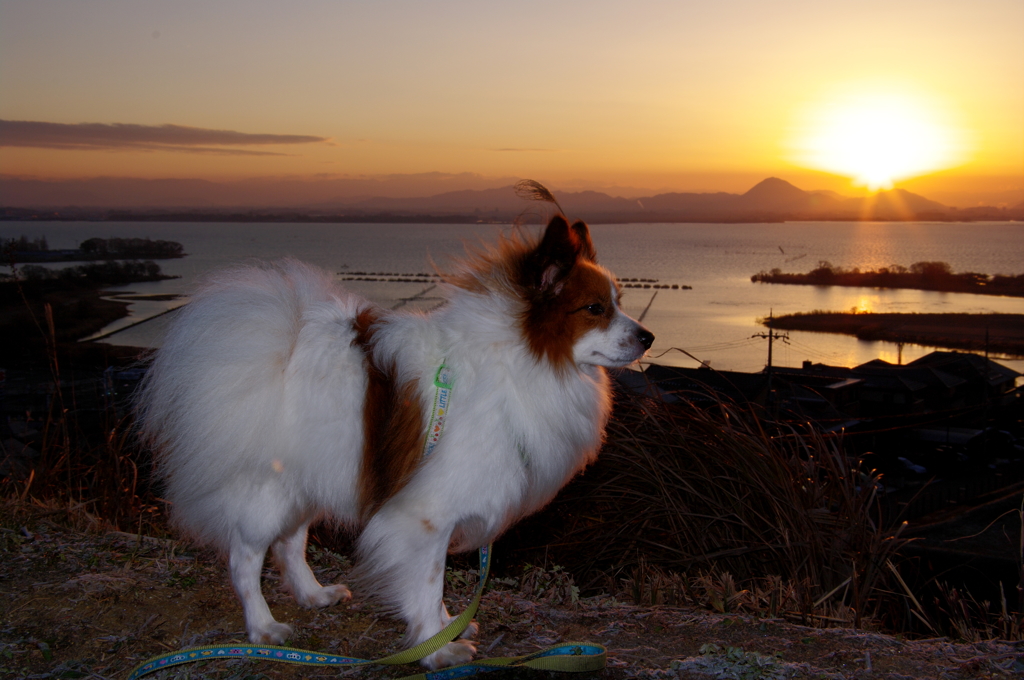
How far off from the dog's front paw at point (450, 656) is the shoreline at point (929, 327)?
10.3 m

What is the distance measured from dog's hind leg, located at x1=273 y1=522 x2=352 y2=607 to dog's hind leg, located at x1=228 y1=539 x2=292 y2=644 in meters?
0.35

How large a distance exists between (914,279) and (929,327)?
59.9 inches

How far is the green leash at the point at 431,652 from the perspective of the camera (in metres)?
2.35

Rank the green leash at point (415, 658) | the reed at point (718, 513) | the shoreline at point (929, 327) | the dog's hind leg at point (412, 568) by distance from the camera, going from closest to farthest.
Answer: the green leash at point (415, 658) < the dog's hind leg at point (412, 568) < the reed at point (718, 513) < the shoreline at point (929, 327)

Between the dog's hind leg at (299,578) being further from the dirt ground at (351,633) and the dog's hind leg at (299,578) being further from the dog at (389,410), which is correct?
the dog at (389,410)

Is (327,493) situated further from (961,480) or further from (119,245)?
(961,480)

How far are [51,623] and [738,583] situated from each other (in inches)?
142

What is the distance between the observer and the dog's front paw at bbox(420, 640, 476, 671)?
8.20 feet

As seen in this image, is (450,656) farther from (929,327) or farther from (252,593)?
(929,327)

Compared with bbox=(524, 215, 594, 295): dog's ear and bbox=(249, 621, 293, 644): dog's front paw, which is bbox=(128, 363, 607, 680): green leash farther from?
bbox=(524, 215, 594, 295): dog's ear

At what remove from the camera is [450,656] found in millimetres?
2529

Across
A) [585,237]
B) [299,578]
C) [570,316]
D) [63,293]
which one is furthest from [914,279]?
[63,293]

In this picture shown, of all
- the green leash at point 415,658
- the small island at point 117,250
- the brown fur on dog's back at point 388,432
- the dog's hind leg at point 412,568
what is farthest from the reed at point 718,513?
the small island at point 117,250

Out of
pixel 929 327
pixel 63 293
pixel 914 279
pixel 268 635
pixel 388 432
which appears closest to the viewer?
pixel 388 432
